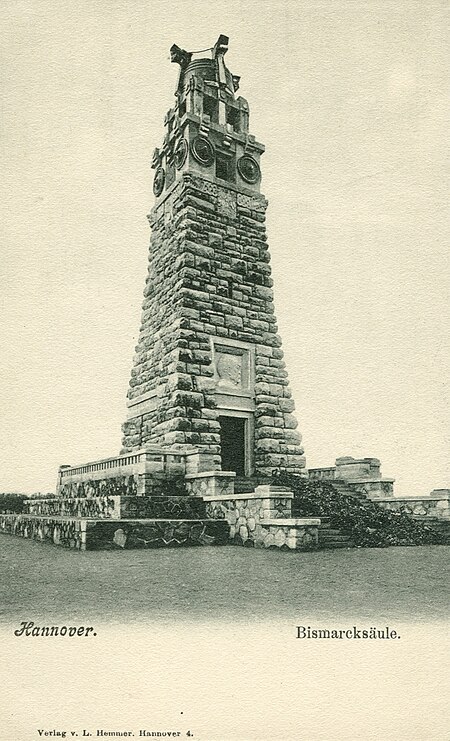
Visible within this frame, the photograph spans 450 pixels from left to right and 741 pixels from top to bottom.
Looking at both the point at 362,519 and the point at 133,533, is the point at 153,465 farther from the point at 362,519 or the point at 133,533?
the point at 362,519

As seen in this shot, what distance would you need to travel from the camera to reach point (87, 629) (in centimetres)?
568

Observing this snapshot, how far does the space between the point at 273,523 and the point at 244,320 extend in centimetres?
680

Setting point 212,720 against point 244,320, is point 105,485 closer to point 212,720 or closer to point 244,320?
point 244,320

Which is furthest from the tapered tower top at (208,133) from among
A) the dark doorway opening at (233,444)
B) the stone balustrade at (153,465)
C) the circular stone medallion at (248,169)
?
the stone balustrade at (153,465)

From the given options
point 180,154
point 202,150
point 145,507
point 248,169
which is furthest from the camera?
point 248,169

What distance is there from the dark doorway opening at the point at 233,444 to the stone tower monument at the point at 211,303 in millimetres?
26

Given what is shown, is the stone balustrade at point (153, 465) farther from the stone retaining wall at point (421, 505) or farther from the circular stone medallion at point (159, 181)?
the circular stone medallion at point (159, 181)

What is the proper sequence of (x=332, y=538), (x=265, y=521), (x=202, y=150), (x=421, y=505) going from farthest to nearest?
1. (x=202, y=150)
2. (x=421, y=505)
3. (x=332, y=538)
4. (x=265, y=521)

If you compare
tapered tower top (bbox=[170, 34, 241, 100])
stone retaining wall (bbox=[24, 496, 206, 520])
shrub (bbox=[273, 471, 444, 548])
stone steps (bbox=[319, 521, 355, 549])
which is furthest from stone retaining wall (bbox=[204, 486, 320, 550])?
tapered tower top (bbox=[170, 34, 241, 100])

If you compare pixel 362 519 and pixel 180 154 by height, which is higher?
pixel 180 154

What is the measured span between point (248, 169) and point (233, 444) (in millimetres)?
7429

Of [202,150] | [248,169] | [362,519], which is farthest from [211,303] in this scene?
[362,519]

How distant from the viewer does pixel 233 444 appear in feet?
48.3

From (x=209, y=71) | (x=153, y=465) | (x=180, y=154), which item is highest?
(x=209, y=71)
